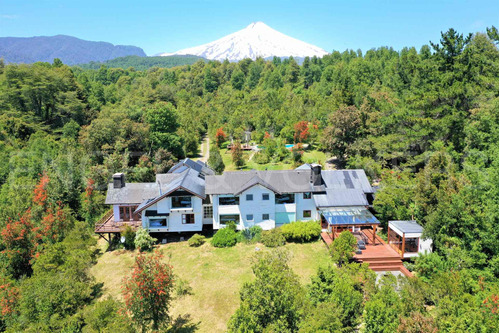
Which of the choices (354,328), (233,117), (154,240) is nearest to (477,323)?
(354,328)

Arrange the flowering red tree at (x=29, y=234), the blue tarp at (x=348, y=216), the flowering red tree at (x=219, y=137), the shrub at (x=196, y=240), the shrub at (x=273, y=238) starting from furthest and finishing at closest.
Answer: the flowering red tree at (x=219, y=137), the shrub at (x=196, y=240), the shrub at (x=273, y=238), the flowering red tree at (x=29, y=234), the blue tarp at (x=348, y=216)

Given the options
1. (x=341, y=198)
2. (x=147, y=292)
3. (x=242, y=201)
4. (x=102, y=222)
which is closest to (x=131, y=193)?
(x=102, y=222)

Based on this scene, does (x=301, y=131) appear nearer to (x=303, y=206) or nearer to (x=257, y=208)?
(x=303, y=206)

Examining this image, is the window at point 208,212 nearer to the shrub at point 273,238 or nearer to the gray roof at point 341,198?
the shrub at point 273,238

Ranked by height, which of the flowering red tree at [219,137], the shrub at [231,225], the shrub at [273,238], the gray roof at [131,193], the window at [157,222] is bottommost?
the shrub at [273,238]

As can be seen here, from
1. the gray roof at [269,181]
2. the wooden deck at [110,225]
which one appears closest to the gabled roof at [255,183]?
the gray roof at [269,181]

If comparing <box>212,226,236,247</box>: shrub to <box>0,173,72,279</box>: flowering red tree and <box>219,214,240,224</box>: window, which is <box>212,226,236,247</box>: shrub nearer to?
<box>219,214,240,224</box>: window

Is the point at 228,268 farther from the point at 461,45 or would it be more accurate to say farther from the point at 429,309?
the point at 461,45
